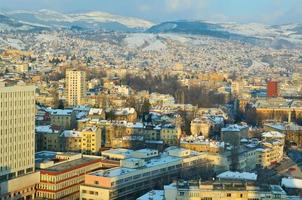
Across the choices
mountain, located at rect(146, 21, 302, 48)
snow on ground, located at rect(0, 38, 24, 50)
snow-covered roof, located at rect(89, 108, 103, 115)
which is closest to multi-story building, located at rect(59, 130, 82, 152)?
snow-covered roof, located at rect(89, 108, 103, 115)

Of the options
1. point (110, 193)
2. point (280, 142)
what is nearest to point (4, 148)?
point (110, 193)

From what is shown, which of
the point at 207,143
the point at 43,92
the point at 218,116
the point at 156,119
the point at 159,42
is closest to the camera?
the point at 207,143

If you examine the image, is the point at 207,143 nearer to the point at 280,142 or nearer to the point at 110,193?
the point at 280,142

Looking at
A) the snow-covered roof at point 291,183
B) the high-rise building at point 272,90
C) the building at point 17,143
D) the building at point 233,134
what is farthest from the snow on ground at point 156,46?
the building at point 17,143

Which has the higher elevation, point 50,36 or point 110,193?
point 50,36

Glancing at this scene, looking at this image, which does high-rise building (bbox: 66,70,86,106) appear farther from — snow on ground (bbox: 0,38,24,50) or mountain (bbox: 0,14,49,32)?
mountain (bbox: 0,14,49,32)

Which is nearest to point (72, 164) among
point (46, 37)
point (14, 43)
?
point (14, 43)

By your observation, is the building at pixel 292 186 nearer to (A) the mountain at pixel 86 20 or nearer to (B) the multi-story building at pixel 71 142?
(B) the multi-story building at pixel 71 142

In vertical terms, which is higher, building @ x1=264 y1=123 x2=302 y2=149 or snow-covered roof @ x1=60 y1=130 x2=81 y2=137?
snow-covered roof @ x1=60 y1=130 x2=81 y2=137
